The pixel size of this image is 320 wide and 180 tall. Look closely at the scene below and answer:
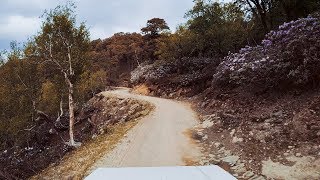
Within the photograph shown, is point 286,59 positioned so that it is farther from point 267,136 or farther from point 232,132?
point 267,136

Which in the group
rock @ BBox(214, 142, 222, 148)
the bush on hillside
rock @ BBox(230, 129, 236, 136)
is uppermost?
the bush on hillside

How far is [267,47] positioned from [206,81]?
12.9 metres

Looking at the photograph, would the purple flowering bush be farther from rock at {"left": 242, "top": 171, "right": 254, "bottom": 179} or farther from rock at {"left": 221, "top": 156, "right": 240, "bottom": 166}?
rock at {"left": 242, "top": 171, "right": 254, "bottom": 179}

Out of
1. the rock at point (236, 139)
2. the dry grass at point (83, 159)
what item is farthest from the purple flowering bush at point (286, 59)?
the dry grass at point (83, 159)

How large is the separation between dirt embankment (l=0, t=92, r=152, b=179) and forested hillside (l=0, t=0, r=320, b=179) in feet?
0.82

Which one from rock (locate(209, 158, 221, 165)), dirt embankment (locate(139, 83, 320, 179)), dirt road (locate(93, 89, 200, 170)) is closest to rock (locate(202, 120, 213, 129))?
dirt embankment (locate(139, 83, 320, 179))

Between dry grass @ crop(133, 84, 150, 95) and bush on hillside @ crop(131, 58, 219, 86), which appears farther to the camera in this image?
dry grass @ crop(133, 84, 150, 95)

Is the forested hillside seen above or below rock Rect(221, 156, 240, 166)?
above

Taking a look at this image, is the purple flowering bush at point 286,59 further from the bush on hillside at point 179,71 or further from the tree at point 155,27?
the tree at point 155,27

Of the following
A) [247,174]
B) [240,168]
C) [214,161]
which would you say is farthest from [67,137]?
[247,174]

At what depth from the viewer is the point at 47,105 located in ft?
120

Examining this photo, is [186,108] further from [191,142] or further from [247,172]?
[247,172]

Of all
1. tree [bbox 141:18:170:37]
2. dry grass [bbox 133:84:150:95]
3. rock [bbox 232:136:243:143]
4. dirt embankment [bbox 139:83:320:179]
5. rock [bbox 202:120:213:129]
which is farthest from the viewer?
tree [bbox 141:18:170:37]

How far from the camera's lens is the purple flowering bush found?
1466 centimetres
